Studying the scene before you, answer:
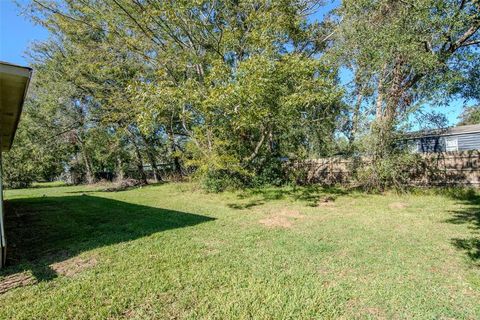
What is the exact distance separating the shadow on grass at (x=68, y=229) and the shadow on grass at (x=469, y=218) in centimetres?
479

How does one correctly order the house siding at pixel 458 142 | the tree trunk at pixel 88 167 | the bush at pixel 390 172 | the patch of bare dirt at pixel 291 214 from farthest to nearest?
the tree trunk at pixel 88 167 → the house siding at pixel 458 142 → the bush at pixel 390 172 → the patch of bare dirt at pixel 291 214

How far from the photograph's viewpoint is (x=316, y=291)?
3.00 metres

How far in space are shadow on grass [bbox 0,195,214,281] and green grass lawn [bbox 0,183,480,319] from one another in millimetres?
29

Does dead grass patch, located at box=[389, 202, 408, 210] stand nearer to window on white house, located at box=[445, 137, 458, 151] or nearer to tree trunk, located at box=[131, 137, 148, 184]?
window on white house, located at box=[445, 137, 458, 151]

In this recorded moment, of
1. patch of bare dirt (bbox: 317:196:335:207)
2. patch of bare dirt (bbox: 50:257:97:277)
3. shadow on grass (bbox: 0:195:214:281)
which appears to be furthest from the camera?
patch of bare dirt (bbox: 317:196:335:207)

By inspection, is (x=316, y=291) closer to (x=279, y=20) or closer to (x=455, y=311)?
(x=455, y=311)

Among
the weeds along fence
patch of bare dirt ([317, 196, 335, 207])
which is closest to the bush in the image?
the weeds along fence

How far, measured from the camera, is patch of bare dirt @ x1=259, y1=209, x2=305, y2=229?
6.02 meters

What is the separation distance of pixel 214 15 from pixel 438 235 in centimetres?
1000

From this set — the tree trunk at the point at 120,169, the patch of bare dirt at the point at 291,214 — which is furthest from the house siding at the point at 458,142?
the tree trunk at the point at 120,169

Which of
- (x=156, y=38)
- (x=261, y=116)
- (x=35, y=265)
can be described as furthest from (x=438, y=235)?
(x=156, y=38)

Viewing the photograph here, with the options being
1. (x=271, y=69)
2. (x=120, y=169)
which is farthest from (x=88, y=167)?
(x=271, y=69)

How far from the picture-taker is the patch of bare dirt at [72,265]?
3633 mm

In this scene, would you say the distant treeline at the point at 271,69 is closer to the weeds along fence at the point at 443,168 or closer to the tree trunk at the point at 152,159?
the weeds along fence at the point at 443,168
